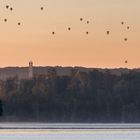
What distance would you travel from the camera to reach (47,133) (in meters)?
90.2

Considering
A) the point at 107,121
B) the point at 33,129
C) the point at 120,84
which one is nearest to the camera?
the point at 33,129

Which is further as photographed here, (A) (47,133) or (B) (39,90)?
(B) (39,90)

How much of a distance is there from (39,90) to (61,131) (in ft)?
92.0

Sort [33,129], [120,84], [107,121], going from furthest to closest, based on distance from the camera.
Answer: [120,84] → [107,121] → [33,129]

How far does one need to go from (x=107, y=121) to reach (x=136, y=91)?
8.23m

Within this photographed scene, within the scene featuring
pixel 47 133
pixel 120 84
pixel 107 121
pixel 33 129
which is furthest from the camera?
pixel 120 84

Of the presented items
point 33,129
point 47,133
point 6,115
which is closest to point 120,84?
point 6,115

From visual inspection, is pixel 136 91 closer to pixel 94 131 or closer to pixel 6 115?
pixel 6 115

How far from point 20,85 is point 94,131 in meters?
28.7

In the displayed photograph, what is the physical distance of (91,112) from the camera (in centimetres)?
11694

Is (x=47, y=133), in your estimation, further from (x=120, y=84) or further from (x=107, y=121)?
(x=120, y=84)

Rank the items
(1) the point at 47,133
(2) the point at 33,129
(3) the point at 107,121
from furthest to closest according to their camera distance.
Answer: (3) the point at 107,121, (2) the point at 33,129, (1) the point at 47,133

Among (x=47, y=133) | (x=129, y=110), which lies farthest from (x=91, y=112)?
(x=47, y=133)

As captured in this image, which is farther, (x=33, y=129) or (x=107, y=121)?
(x=107, y=121)
